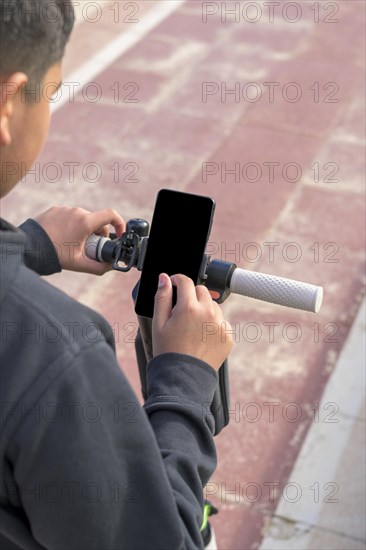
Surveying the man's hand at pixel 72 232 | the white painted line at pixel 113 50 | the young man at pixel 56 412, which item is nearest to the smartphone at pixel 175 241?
the man's hand at pixel 72 232

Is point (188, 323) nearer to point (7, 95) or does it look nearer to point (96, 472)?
point (96, 472)

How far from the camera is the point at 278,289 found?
2.00 m

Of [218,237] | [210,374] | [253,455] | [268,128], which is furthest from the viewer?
[268,128]

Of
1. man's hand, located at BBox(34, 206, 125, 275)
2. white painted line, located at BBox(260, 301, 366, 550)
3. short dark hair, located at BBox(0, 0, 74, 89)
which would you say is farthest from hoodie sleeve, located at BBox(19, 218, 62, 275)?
white painted line, located at BBox(260, 301, 366, 550)

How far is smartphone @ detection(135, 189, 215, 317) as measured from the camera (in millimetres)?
1951

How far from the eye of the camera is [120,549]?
4.78ft

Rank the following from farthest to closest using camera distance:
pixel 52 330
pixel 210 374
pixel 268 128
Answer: pixel 268 128 < pixel 210 374 < pixel 52 330

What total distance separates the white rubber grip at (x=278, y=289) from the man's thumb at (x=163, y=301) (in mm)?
206

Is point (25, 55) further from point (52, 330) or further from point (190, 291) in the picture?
point (190, 291)

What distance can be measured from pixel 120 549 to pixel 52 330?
0.40 meters

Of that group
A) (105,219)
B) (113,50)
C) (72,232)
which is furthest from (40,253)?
(113,50)

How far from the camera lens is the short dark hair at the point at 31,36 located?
137cm

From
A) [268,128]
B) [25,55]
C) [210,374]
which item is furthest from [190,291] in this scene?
[268,128]

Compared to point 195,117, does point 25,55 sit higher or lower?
higher
